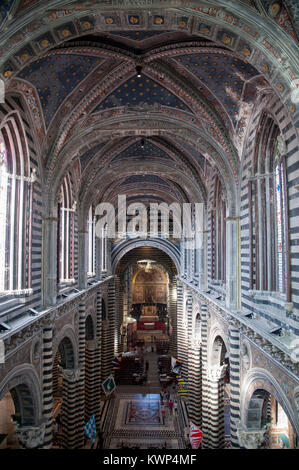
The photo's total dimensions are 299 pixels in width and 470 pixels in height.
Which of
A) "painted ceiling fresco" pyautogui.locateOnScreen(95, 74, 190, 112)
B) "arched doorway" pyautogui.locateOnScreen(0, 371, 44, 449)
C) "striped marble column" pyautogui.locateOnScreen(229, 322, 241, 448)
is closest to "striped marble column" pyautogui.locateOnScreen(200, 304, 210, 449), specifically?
"striped marble column" pyautogui.locateOnScreen(229, 322, 241, 448)

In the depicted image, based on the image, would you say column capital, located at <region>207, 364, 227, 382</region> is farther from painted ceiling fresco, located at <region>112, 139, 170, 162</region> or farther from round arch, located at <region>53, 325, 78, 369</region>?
painted ceiling fresco, located at <region>112, 139, 170, 162</region>

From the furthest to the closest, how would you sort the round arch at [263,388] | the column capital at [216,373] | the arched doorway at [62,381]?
the arched doorway at [62,381]
the column capital at [216,373]
the round arch at [263,388]

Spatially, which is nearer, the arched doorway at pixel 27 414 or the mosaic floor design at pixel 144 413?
the arched doorway at pixel 27 414

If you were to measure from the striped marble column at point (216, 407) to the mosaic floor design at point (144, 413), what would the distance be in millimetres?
7894

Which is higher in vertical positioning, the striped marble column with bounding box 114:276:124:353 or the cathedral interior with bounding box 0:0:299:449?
the cathedral interior with bounding box 0:0:299:449

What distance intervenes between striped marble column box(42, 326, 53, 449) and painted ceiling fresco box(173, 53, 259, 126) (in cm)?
1111

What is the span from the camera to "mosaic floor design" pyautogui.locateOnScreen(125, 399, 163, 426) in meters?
25.6

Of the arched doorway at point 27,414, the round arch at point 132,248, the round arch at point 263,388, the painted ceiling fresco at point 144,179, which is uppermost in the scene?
the painted ceiling fresco at point 144,179

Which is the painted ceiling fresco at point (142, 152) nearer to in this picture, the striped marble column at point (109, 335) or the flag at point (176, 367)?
the striped marble column at point (109, 335)

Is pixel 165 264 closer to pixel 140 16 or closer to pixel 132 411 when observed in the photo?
pixel 132 411

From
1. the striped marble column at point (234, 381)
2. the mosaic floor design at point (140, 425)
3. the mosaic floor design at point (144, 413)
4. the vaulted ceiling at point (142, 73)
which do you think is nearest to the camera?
the vaulted ceiling at point (142, 73)

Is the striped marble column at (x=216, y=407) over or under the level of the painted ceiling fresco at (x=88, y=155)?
under

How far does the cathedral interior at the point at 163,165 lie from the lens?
822 cm

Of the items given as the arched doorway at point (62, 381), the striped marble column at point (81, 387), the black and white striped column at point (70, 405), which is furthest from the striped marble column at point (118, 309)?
the black and white striped column at point (70, 405)
